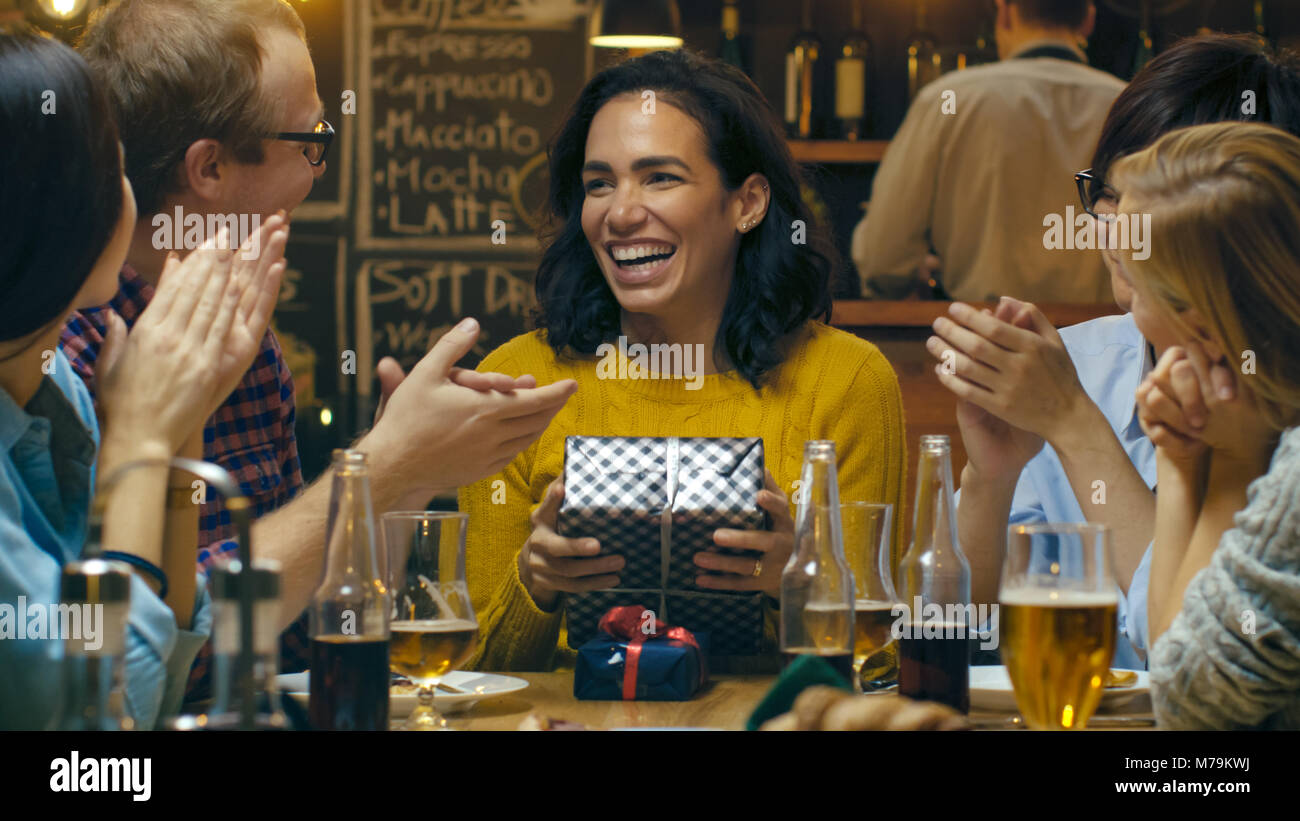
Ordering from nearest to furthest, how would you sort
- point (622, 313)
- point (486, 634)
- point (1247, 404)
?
point (1247, 404) < point (486, 634) < point (622, 313)

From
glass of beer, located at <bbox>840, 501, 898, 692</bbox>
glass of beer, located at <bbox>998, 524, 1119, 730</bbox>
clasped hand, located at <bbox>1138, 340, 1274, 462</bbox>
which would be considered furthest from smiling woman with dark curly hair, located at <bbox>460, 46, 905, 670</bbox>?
glass of beer, located at <bbox>998, 524, 1119, 730</bbox>

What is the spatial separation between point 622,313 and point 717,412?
28 centimetres

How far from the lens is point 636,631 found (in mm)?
1472

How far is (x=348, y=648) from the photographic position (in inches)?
44.4

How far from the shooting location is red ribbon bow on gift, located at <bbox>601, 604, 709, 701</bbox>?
4.69 ft

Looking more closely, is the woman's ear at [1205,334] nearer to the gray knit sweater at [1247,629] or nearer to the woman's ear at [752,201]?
the gray knit sweater at [1247,629]

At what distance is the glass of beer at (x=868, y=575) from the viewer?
1.34 metres

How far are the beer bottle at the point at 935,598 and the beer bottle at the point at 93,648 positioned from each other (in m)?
0.73

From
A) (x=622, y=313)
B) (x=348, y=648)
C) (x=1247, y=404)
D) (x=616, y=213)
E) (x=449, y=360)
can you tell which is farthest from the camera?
(x=622, y=313)

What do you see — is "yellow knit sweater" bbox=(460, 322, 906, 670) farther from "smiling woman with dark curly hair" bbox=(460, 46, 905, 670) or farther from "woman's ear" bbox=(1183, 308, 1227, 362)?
"woman's ear" bbox=(1183, 308, 1227, 362)

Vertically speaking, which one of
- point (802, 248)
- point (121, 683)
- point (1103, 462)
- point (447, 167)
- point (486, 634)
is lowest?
point (486, 634)
